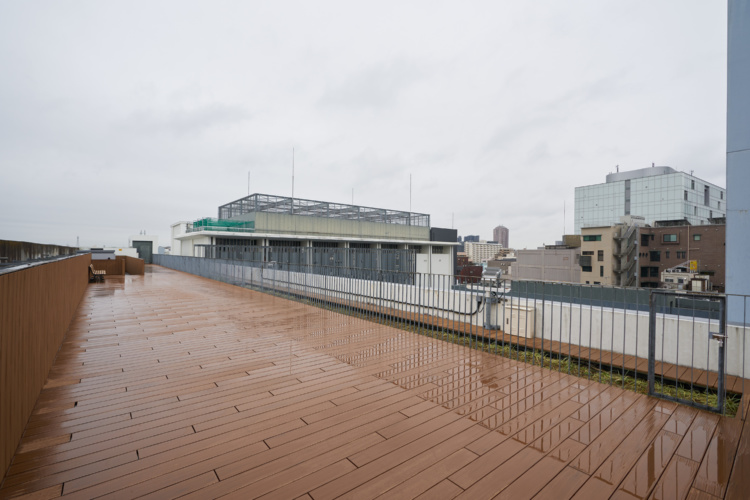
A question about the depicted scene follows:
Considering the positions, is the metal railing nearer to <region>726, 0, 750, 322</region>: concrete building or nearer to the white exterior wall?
<region>726, 0, 750, 322</region>: concrete building

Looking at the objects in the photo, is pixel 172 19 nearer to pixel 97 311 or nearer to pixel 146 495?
pixel 97 311

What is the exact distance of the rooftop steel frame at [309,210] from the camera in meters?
33.3

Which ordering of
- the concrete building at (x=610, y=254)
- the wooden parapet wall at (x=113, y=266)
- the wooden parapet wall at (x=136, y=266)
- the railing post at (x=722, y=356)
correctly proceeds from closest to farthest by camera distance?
the railing post at (x=722, y=356) < the wooden parapet wall at (x=113, y=266) < the wooden parapet wall at (x=136, y=266) < the concrete building at (x=610, y=254)

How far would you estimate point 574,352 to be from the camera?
5582 millimetres

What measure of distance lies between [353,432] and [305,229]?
33509 millimetres

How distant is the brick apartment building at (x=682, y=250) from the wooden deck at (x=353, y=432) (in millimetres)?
54559

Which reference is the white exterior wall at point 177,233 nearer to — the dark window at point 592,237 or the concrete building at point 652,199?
the dark window at point 592,237

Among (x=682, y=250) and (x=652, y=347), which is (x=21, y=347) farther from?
(x=682, y=250)

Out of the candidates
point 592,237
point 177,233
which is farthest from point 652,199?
point 177,233

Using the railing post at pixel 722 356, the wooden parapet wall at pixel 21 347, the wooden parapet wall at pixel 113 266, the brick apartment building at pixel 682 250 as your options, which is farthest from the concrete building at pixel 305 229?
the brick apartment building at pixel 682 250

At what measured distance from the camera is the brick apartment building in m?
43.8

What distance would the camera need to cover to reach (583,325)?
582cm

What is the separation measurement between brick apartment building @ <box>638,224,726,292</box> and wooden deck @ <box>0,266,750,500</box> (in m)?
54.6

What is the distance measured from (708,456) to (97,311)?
10.8m
